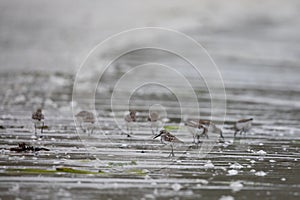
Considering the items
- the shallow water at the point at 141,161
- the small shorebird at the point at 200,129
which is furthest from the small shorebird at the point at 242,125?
the small shorebird at the point at 200,129

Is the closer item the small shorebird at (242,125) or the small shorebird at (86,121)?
the small shorebird at (86,121)

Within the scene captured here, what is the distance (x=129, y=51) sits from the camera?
3036cm

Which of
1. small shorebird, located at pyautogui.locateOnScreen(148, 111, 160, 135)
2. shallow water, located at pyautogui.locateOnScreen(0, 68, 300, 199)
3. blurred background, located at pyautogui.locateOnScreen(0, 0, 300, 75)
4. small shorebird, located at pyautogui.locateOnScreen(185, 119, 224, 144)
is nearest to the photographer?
shallow water, located at pyautogui.locateOnScreen(0, 68, 300, 199)

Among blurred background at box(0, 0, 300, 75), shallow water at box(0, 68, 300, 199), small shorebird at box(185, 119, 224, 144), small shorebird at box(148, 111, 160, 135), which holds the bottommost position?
shallow water at box(0, 68, 300, 199)

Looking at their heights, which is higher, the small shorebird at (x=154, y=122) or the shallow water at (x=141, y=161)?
the small shorebird at (x=154, y=122)

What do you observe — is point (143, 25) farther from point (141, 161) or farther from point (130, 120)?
point (141, 161)

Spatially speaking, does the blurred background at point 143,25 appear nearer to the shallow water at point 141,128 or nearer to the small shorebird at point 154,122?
the shallow water at point 141,128

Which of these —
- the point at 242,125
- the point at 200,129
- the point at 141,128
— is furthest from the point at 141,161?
the point at 242,125

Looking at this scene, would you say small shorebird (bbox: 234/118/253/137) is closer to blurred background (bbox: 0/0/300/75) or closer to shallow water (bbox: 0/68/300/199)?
shallow water (bbox: 0/68/300/199)

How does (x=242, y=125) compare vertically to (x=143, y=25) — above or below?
below

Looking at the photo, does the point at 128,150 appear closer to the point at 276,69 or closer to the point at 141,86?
the point at 141,86

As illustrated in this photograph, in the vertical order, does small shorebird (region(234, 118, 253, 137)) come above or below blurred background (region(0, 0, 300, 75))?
Answer: below

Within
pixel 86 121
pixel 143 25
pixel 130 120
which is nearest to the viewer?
pixel 86 121

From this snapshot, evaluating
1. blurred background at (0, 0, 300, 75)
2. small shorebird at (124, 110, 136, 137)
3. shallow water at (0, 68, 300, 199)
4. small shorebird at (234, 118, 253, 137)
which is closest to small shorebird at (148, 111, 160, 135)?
shallow water at (0, 68, 300, 199)
